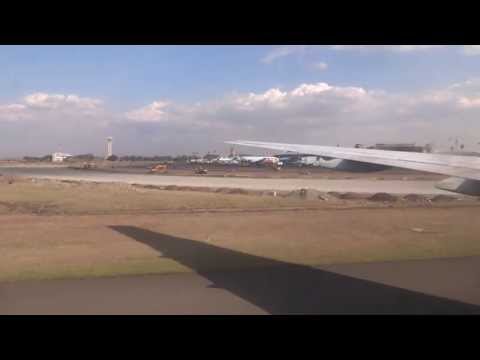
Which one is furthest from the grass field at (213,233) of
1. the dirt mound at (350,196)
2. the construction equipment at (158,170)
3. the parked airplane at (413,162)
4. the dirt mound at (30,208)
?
the construction equipment at (158,170)

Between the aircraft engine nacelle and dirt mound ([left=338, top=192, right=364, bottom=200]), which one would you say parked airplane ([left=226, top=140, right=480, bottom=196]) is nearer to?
the aircraft engine nacelle

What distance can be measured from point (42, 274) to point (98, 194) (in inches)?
732

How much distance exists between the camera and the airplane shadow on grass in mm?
Answer: 7492

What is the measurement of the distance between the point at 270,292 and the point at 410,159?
3.30 m

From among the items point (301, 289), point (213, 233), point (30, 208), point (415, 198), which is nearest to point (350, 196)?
point (415, 198)

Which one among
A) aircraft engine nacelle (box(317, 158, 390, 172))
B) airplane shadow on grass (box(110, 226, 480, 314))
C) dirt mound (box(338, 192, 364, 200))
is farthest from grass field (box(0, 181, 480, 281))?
dirt mound (box(338, 192, 364, 200))

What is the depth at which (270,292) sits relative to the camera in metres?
8.41

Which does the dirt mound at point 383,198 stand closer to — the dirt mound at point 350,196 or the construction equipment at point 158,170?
the dirt mound at point 350,196

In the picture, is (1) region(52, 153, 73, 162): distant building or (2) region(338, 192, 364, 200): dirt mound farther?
(1) region(52, 153, 73, 162): distant building

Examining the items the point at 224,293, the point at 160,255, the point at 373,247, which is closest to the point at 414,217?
the point at 373,247

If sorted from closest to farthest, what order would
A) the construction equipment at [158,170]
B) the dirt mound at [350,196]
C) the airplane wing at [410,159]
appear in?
the airplane wing at [410,159] < the dirt mound at [350,196] < the construction equipment at [158,170]

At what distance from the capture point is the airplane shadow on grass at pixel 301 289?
749 centimetres
